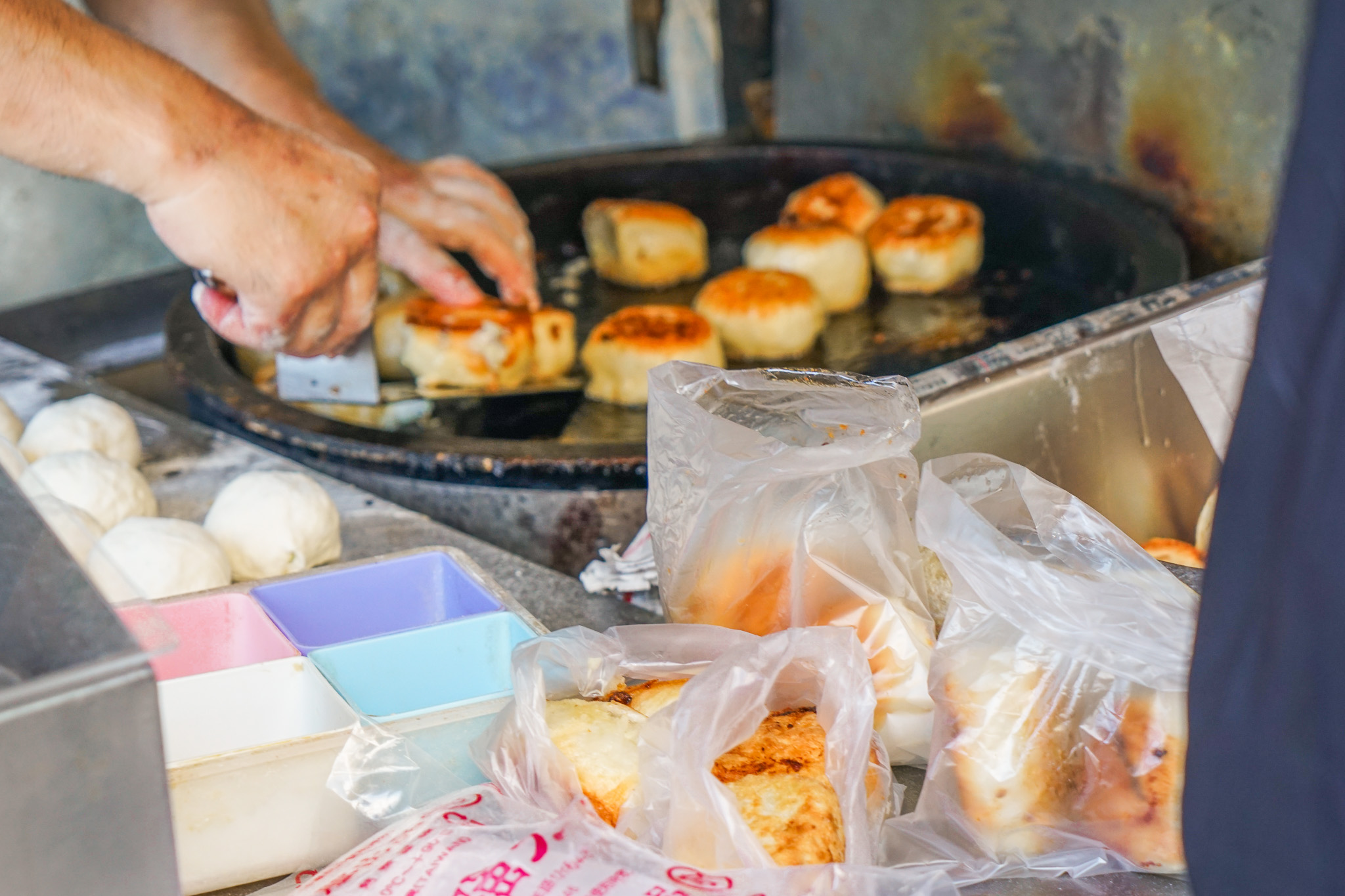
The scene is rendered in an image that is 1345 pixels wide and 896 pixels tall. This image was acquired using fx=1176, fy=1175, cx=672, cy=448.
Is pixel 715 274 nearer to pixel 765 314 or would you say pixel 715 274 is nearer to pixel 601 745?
pixel 765 314

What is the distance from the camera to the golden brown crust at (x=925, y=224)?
259 cm

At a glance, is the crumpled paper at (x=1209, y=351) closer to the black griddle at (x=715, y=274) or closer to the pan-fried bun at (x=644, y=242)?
the black griddle at (x=715, y=274)

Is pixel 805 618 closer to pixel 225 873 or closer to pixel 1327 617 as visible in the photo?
pixel 225 873

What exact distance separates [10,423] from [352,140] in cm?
78

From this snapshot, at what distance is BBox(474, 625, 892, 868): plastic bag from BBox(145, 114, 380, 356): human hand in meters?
0.82

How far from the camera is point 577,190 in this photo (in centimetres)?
300

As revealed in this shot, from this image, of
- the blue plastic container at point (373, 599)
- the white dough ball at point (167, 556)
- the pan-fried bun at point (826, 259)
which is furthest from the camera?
the pan-fried bun at point (826, 259)

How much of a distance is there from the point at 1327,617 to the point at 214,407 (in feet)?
5.80

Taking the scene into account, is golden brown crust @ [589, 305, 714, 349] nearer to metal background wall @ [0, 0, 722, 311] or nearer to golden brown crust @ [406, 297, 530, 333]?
golden brown crust @ [406, 297, 530, 333]

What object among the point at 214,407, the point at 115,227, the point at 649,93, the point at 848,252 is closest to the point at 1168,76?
the point at 848,252

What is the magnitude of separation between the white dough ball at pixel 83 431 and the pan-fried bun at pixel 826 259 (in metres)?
1.35

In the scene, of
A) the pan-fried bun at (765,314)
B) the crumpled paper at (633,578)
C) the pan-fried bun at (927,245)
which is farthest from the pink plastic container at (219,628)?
the pan-fried bun at (927,245)

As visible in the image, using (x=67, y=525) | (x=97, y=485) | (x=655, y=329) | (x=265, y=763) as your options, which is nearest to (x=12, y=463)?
(x=67, y=525)

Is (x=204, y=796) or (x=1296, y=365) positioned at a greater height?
(x=1296, y=365)
